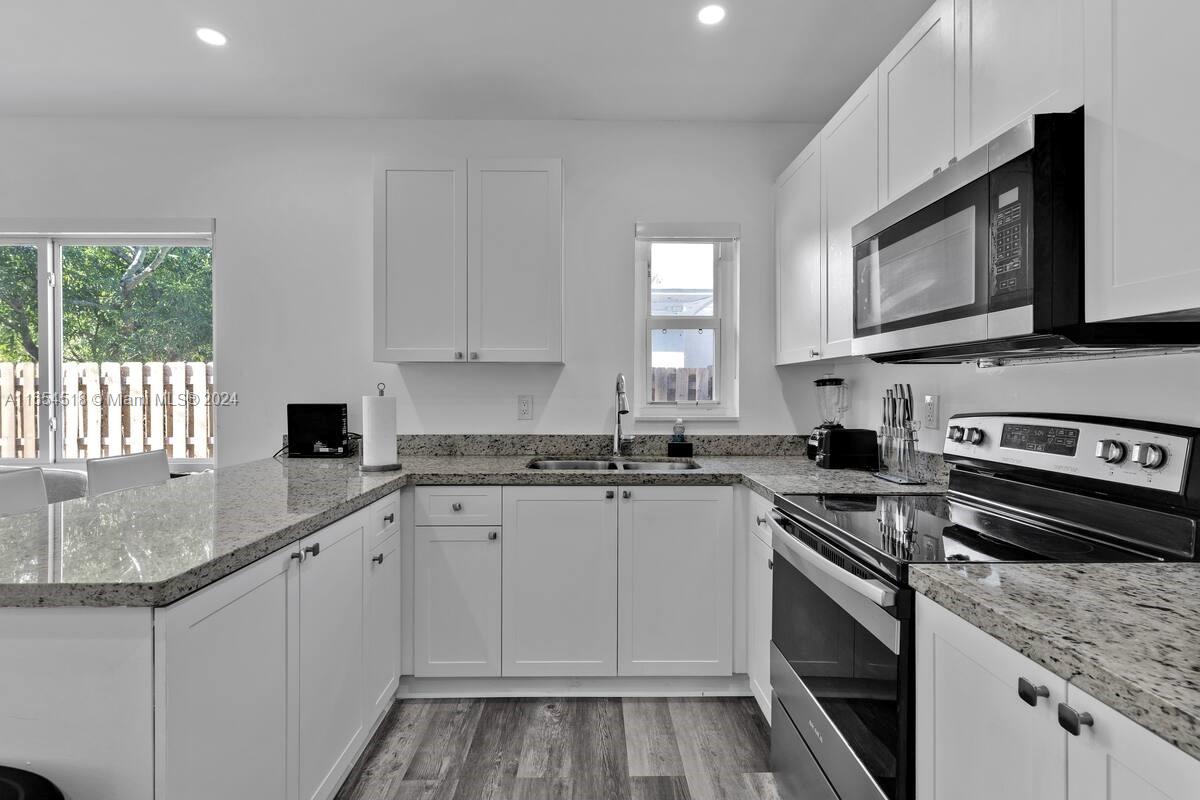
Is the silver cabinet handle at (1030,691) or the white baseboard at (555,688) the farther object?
the white baseboard at (555,688)

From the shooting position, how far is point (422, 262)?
2.70 meters

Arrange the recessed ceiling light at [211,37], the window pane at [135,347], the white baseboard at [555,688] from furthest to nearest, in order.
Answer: the window pane at [135,347] < the white baseboard at [555,688] < the recessed ceiling light at [211,37]

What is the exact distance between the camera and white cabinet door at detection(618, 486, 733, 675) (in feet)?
7.83

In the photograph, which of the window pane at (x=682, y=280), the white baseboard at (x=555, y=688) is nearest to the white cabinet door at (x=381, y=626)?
the white baseboard at (x=555, y=688)

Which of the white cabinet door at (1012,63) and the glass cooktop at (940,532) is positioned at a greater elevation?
the white cabinet door at (1012,63)

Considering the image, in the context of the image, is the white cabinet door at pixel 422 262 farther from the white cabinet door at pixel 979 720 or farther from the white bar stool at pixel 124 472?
the white cabinet door at pixel 979 720

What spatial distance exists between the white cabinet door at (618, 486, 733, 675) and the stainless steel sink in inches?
21.3

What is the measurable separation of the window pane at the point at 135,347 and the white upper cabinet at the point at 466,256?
1166 millimetres

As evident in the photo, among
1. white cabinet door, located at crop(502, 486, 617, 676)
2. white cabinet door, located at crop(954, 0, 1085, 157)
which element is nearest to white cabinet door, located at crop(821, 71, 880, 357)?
white cabinet door, located at crop(954, 0, 1085, 157)

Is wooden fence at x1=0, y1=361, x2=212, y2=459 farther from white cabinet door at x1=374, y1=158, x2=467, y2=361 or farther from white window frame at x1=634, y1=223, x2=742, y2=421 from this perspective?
white window frame at x1=634, y1=223, x2=742, y2=421

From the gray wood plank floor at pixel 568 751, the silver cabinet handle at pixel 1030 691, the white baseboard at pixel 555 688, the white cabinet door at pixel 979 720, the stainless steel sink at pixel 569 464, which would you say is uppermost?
the stainless steel sink at pixel 569 464

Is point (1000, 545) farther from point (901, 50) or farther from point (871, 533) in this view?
point (901, 50)

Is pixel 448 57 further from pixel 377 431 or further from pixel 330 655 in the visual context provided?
pixel 330 655

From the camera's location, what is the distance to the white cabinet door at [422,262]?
2.68 meters
